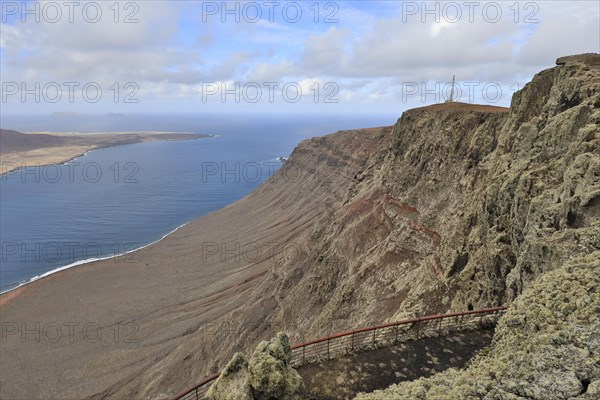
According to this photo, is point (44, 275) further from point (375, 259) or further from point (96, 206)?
point (375, 259)

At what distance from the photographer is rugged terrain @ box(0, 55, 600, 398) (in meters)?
17.5

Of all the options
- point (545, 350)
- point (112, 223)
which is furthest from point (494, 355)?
point (112, 223)

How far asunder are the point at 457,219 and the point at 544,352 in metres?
20.3

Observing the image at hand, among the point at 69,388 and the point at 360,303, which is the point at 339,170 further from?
the point at 69,388

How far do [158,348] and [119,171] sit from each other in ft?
513

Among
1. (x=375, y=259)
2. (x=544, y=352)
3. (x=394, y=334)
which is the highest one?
(x=544, y=352)

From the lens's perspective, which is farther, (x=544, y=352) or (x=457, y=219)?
(x=457, y=219)

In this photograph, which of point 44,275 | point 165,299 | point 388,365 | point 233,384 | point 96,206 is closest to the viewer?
point 233,384

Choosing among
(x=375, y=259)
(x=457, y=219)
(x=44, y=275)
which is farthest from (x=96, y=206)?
(x=457, y=219)

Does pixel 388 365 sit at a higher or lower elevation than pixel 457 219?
lower

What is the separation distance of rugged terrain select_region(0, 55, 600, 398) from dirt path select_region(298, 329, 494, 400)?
13.2 ft

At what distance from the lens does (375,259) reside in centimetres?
3541

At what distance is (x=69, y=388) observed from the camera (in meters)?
40.7

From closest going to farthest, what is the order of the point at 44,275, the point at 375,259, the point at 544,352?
the point at 544,352 < the point at 375,259 < the point at 44,275
